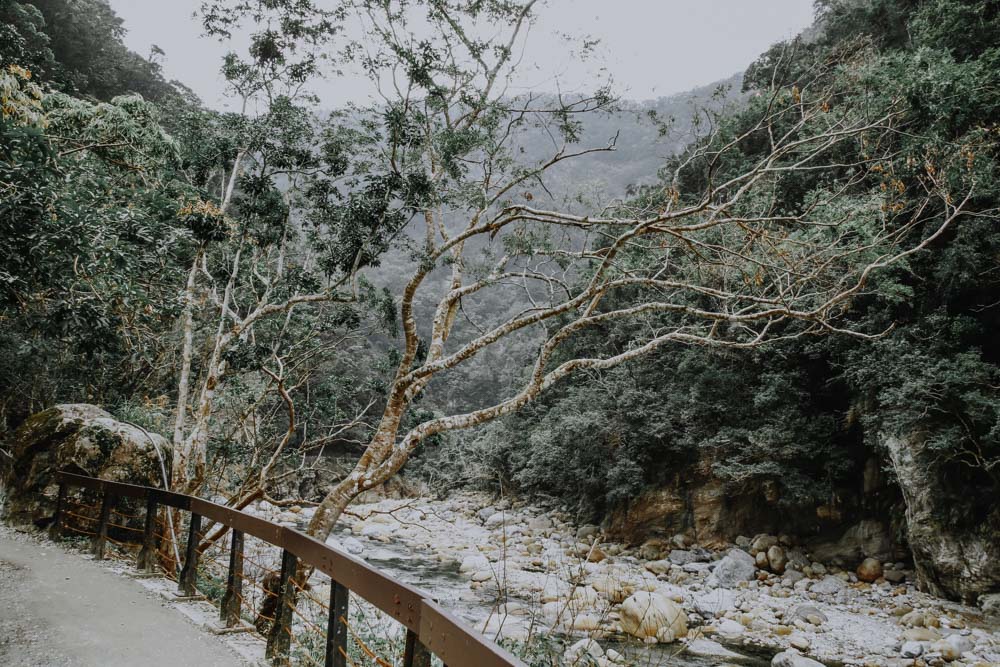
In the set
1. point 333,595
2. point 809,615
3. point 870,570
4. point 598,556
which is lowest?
point 598,556

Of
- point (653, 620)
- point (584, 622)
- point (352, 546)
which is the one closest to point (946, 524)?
point (653, 620)

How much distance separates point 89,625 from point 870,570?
46.0 ft

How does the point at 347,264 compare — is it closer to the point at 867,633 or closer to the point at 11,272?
the point at 11,272

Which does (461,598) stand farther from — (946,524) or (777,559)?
(946,524)

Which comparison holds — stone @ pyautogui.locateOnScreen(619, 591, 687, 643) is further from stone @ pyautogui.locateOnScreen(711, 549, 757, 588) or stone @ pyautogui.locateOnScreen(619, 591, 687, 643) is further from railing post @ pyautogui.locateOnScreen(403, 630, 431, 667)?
railing post @ pyautogui.locateOnScreen(403, 630, 431, 667)

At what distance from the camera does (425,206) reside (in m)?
6.79

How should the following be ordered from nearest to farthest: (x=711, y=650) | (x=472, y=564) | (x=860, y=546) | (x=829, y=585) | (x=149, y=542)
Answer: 1. (x=149, y=542)
2. (x=711, y=650)
3. (x=829, y=585)
4. (x=860, y=546)
5. (x=472, y=564)

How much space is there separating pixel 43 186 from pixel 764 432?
14.2 m

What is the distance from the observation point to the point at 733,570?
13.0 m

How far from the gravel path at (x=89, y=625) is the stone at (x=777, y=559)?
13356 millimetres

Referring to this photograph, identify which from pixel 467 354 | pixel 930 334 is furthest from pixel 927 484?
pixel 467 354

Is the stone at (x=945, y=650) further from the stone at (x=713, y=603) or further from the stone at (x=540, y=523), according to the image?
the stone at (x=540, y=523)

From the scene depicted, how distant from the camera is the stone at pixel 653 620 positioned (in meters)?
8.83

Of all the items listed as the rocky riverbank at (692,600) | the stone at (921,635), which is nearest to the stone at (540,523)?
the rocky riverbank at (692,600)
